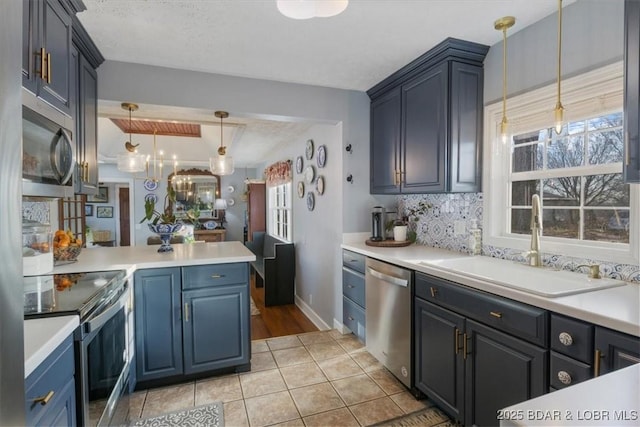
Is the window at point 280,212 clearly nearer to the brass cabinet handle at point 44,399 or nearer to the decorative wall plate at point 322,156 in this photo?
the decorative wall plate at point 322,156

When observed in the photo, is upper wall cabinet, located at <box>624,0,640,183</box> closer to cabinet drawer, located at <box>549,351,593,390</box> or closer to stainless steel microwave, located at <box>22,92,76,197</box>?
cabinet drawer, located at <box>549,351,593,390</box>

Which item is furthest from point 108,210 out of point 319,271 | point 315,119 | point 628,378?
point 628,378

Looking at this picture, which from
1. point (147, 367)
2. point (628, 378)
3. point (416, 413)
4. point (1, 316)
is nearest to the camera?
point (1, 316)

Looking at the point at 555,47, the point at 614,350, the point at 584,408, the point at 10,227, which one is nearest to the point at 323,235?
the point at 555,47

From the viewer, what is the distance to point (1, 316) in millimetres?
403

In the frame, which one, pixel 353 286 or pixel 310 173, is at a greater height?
pixel 310 173

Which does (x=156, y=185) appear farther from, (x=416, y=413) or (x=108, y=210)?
(x=416, y=413)

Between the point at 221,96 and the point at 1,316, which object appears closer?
the point at 1,316

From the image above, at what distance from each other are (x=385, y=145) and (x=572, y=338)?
213 cm

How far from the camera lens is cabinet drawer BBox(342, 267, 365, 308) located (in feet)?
9.37

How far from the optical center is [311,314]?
13.6 ft

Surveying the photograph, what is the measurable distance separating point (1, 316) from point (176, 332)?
2.18m

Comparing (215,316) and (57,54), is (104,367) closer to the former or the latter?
(215,316)

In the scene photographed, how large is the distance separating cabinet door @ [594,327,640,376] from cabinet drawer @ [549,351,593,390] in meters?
0.05
